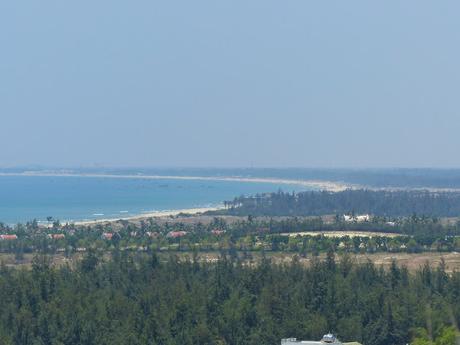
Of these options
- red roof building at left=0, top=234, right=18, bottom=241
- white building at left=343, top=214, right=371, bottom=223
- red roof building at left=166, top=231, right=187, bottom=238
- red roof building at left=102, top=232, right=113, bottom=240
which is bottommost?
red roof building at left=0, top=234, right=18, bottom=241

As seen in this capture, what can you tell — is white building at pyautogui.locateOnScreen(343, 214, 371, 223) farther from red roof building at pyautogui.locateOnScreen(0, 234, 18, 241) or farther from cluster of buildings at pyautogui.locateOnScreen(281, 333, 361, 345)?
cluster of buildings at pyautogui.locateOnScreen(281, 333, 361, 345)

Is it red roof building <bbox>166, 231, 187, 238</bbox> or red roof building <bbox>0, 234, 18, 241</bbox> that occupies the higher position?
red roof building <bbox>166, 231, 187, 238</bbox>

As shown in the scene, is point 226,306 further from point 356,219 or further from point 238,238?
point 356,219

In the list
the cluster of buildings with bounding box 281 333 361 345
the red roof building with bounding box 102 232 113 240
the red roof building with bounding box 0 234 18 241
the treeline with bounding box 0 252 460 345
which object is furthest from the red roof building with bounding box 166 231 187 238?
the cluster of buildings with bounding box 281 333 361 345

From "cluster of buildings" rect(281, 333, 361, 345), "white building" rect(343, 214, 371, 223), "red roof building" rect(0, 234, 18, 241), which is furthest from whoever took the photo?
"white building" rect(343, 214, 371, 223)

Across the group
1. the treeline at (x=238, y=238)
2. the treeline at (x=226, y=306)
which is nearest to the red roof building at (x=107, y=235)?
the treeline at (x=238, y=238)

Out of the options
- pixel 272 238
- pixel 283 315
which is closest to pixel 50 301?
pixel 283 315

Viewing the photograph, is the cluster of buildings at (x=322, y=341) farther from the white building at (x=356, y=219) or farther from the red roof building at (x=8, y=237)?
the white building at (x=356, y=219)

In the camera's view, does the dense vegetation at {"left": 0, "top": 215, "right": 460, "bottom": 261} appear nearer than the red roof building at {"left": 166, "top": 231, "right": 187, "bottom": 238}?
Yes

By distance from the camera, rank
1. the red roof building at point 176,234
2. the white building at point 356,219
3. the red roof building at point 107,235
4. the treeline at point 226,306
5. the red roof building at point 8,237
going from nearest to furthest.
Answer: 1. the treeline at point 226,306
2. the red roof building at point 8,237
3. the red roof building at point 107,235
4. the red roof building at point 176,234
5. the white building at point 356,219

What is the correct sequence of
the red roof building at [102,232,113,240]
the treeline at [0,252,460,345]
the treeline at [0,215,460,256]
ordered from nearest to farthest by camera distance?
the treeline at [0,252,460,345], the treeline at [0,215,460,256], the red roof building at [102,232,113,240]
